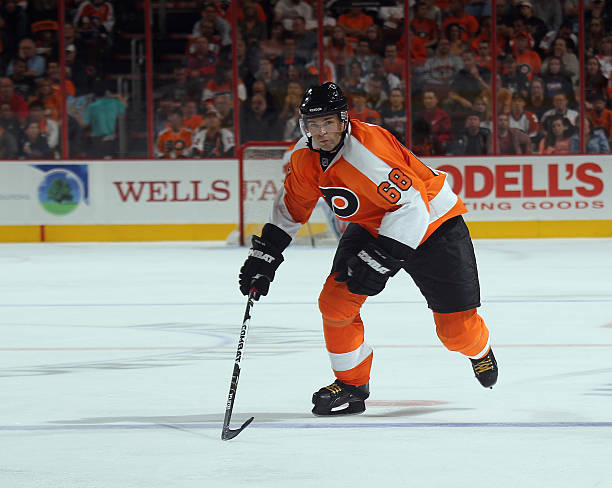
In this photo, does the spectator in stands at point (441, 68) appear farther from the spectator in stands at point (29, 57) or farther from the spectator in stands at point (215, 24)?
the spectator in stands at point (29, 57)

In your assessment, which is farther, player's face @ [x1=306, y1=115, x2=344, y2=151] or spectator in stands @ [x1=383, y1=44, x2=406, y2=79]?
spectator in stands @ [x1=383, y1=44, x2=406, y2=79]

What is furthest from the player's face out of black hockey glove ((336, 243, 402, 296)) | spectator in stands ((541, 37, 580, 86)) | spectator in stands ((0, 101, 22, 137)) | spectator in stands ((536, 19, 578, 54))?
spectator in stands ((536, 19, 578, 54))

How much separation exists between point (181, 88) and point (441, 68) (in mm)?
3111

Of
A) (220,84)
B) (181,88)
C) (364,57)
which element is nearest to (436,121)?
(364,57)

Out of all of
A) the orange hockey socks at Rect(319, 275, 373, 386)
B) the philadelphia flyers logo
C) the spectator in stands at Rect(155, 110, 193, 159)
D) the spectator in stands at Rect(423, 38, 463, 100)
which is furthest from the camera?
the spectator in stands at Rect(423, 38, 463, 100)

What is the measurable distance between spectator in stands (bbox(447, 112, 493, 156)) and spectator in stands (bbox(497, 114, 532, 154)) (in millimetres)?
132

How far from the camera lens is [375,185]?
350 centimetres

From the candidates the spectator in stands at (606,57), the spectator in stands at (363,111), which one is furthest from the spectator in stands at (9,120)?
the spectator in stands at (606,57)

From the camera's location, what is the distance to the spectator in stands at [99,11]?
1402 centimetres

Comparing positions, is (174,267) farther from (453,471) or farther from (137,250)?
(453,471)

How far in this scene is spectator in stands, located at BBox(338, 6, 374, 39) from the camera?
46.3 feet

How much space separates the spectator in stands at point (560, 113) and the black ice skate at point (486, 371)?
1015 centimetres

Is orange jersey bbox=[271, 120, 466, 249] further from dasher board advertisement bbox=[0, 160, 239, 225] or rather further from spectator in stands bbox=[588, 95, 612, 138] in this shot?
spectator in stands bbox=[588, 95, 612, 138]

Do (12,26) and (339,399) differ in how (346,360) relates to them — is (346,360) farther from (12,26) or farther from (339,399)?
(12,26)
